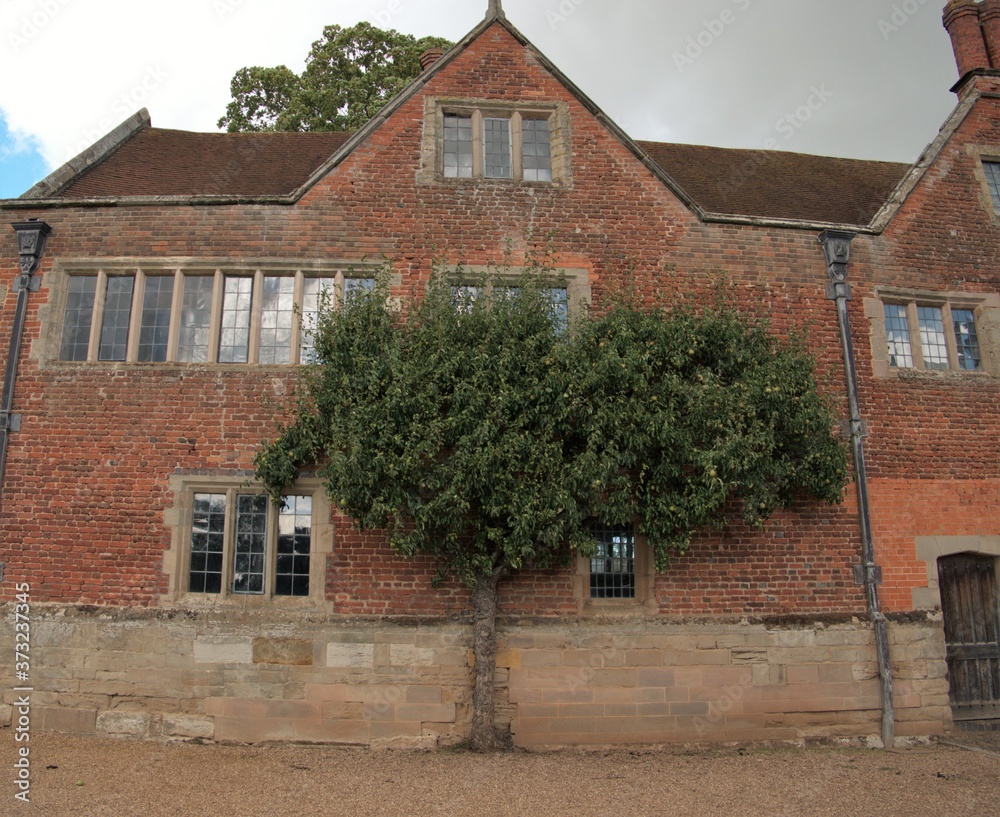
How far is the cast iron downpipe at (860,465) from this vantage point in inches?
372

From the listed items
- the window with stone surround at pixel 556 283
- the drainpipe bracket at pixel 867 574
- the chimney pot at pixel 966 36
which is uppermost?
the chimney pot at pixel 966 36

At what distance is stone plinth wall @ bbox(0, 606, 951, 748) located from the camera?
8883 millimetres

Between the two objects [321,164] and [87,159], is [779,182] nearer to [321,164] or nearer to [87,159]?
[321,164]

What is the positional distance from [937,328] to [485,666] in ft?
29.1

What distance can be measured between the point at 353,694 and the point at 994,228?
40.6ft

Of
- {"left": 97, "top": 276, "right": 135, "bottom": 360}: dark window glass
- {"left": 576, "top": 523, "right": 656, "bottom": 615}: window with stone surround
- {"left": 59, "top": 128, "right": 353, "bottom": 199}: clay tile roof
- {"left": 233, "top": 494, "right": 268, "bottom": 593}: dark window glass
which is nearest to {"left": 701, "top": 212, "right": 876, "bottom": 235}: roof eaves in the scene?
{"left": 576, "top": 523, "right": 656, "bottom": 615}: window with stone surround

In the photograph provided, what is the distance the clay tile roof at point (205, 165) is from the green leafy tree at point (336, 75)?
7.40 m

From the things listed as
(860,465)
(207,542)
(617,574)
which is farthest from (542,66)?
(207,542)

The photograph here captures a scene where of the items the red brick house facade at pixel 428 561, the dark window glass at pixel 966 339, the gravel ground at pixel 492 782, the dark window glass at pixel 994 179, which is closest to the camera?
the gravel ground at pixel 492 782

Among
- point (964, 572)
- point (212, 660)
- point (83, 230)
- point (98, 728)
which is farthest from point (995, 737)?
point (83, 230)

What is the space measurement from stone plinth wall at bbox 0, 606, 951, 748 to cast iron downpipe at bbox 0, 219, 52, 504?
2.97 m

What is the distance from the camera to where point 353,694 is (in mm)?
8922

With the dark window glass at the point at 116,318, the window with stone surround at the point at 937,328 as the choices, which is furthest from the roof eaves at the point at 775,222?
the dark window glass at the point at 116,318

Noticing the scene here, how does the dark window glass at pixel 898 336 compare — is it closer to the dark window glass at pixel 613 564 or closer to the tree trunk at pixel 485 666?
the dark window glass at pixel 613 564
